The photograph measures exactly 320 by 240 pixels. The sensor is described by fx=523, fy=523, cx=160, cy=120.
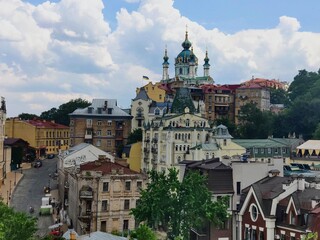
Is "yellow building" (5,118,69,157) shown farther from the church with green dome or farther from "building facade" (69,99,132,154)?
the church with green dome

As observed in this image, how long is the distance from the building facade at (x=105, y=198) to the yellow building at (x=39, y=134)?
76332 mm

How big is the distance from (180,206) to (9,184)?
172ft

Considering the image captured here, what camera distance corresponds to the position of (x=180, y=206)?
42938 millimetres

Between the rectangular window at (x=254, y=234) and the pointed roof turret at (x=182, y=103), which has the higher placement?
the pointed roof turret at (x=182, y=103)

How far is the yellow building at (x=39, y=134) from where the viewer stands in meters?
134

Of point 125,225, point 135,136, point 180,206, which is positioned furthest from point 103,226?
point 135,136

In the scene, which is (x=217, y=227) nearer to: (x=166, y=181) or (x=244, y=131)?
(x=166, y=181)

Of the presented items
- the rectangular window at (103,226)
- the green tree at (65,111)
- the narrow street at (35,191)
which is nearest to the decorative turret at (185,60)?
the green tree at (65,111)

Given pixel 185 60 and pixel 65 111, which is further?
pixel 185 60

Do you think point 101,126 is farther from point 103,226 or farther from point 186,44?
point 186,44

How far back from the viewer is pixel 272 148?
102m

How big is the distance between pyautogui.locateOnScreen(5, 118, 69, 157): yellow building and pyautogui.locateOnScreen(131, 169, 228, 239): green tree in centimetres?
9392

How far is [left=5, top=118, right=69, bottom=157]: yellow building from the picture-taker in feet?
440

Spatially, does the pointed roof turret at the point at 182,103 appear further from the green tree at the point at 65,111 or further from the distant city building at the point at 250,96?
the green tree at the point at 65,111
